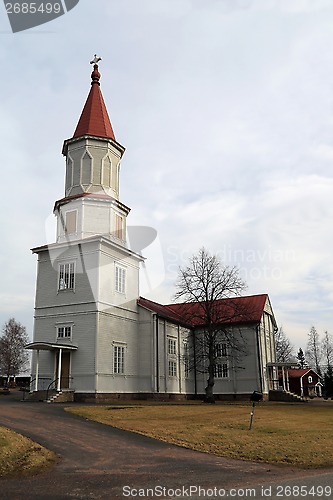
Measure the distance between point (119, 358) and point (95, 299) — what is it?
489 centimetres

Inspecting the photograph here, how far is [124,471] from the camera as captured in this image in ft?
35.5

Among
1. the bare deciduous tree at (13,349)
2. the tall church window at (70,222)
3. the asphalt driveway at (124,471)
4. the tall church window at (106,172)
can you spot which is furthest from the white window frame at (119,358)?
the bare deciduous tree at (13,349)

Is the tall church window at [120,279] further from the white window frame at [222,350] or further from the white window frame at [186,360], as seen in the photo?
the white window frame at [222,350]

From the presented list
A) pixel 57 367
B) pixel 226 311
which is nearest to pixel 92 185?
pixel 57 367

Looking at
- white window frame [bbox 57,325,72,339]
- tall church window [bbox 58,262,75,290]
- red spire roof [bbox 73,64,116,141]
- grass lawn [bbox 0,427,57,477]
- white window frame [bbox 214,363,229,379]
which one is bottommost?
grass lawn [bbox 0,427,57,477]

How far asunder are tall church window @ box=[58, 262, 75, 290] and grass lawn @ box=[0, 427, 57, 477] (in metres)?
18.6

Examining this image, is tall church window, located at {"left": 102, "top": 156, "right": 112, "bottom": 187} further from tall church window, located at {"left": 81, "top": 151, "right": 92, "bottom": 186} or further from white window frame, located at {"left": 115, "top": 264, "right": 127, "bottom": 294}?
white window frame, located at {"left": 115, "top": 264, "right": 127, "bottom": 294}

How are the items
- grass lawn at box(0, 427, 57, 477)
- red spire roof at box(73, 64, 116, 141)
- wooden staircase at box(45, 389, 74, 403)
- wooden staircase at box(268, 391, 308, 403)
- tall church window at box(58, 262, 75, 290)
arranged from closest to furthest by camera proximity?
grass lawn at box(0, 427, 57, 477), wooden staircase at box(45, 389, 74, 403), tall church window at box(58, 262, 75, 290), red spire roof at box(73, 64, 116, 141), wooden staircase at box(268, 391, 308, 403)

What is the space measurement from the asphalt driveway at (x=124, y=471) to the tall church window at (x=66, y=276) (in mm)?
16583

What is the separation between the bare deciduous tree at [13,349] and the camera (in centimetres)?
7140

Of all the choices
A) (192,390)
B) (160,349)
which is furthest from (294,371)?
(160,349)

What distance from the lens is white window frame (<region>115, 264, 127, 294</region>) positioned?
34.2m

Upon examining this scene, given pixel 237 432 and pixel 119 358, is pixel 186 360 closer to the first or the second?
pixel 119 358

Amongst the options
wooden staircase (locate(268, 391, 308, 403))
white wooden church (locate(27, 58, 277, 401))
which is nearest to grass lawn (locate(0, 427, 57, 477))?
white wooden church (locate(27, 58, 277, 401))
